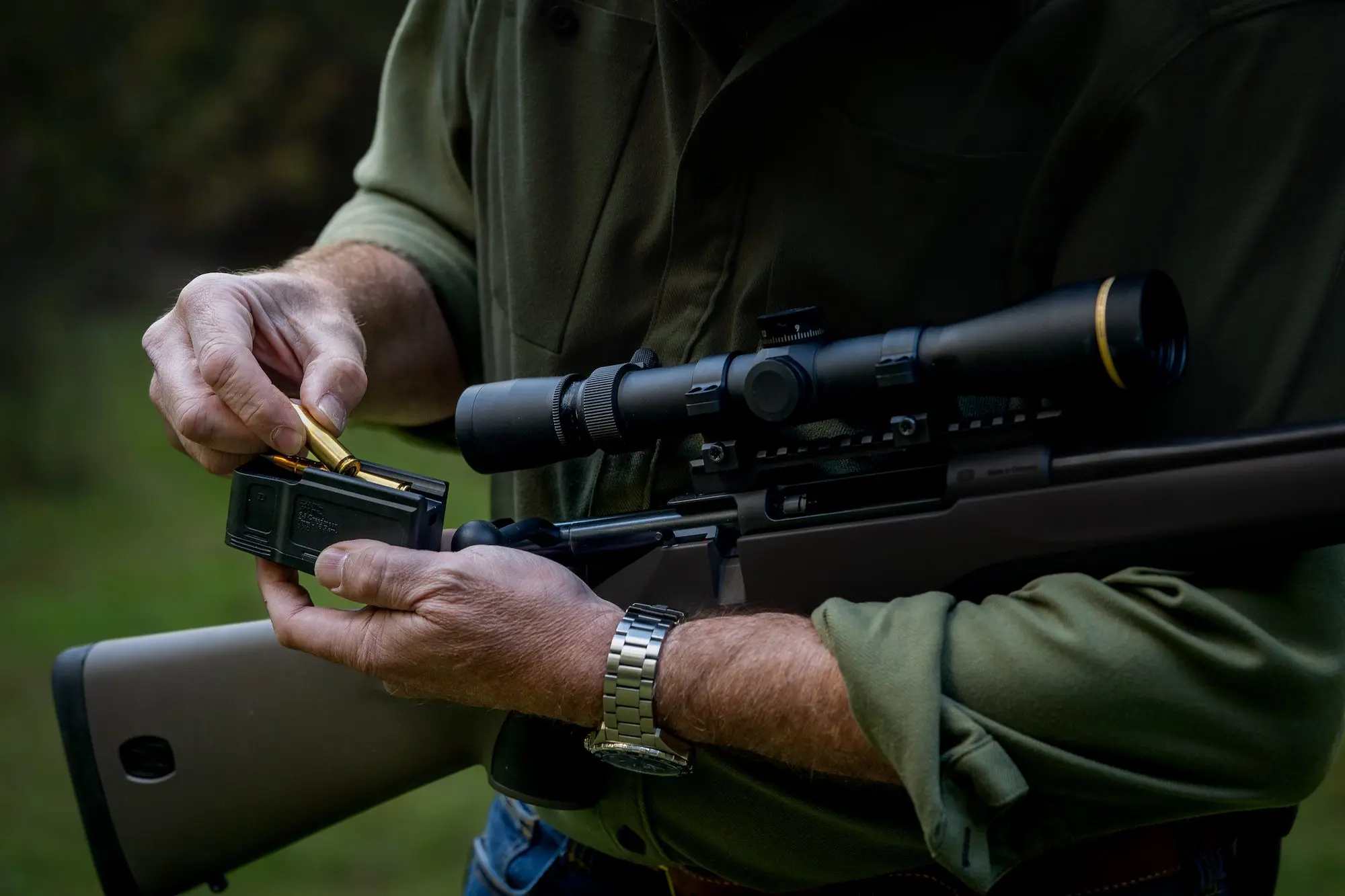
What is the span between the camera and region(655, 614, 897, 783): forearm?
1.27 meters

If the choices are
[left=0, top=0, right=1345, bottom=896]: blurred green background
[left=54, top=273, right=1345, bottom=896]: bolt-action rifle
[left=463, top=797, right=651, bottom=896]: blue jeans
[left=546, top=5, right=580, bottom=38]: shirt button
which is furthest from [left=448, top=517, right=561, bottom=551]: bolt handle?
[left=0, top=0, right=1345, bottom=896]: blurred green background


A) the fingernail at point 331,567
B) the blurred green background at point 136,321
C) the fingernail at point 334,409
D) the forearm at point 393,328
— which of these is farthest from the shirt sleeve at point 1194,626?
the blurred green background at point 136,321

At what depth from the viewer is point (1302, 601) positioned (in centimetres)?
117

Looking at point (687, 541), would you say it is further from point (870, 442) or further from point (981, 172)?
point (981, 172)

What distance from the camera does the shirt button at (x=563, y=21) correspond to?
165 cm

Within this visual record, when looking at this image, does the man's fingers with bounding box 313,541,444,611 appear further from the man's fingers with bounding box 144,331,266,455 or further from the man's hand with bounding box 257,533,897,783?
the man's fingers with bounding box 144,331,266,455

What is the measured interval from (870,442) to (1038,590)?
8.9 inches

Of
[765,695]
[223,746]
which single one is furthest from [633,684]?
[223,746]

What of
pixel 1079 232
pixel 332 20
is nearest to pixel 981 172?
pixel 1079 232

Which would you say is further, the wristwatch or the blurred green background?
the blurred green background

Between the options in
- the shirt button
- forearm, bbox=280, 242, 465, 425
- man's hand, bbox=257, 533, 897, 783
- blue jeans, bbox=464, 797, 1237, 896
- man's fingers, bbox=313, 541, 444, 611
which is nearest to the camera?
man's hand, bbox=257, 533, 897, 783

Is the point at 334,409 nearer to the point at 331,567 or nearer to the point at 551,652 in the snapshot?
the point at 331,567

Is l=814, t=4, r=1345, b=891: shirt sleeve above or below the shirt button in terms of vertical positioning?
below

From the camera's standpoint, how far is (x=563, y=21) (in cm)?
165
